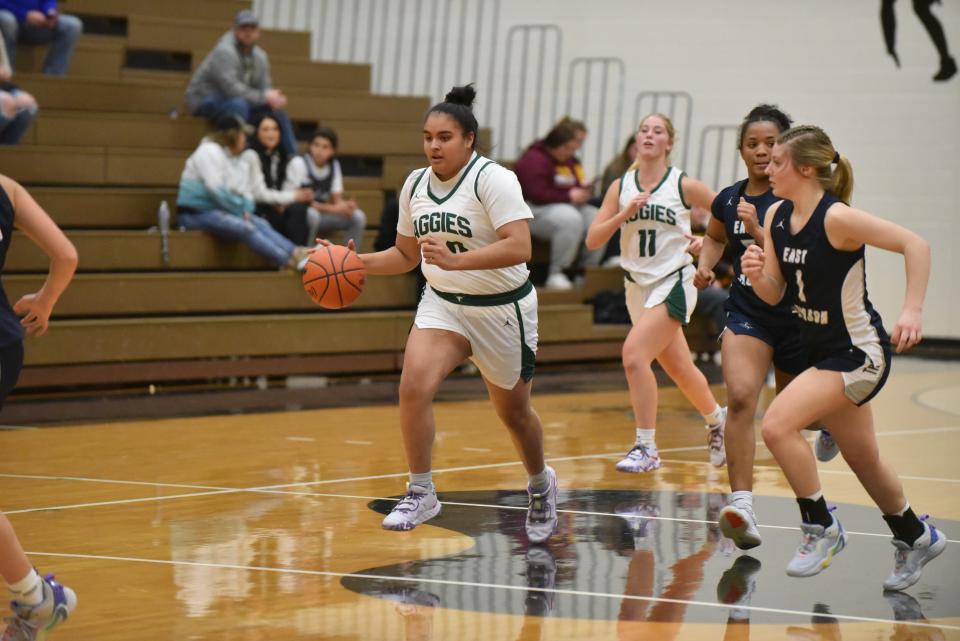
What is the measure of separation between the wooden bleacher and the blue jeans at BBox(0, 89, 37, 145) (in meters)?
0.12

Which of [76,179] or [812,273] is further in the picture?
[76,179]

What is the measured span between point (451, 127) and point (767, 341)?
1572 millimetres

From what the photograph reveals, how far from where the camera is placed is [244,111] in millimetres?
13664

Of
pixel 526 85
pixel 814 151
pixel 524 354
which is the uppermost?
pixel 526 85

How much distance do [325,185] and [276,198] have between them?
634 mm

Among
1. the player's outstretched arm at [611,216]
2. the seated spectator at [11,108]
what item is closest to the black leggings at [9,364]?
the player's outstretched arm at [611,216]

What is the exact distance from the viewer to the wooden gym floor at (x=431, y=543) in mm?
4938

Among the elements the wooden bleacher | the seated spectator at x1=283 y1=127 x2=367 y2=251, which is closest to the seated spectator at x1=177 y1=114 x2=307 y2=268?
the wooden bleacher

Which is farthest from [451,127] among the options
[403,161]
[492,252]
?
[403,161]

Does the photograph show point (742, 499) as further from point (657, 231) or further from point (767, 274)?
point (657, 231)

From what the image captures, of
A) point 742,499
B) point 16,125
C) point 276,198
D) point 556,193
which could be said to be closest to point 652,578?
point 742,499

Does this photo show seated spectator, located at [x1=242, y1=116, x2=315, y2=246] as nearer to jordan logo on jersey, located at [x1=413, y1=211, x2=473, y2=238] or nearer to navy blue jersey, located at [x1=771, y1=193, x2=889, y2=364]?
jordan logo on jersey, located at [x1=413, y1=211, x2=473, y2=238]

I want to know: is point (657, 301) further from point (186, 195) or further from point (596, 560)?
point (186, 195)

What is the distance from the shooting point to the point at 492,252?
5836 mm
